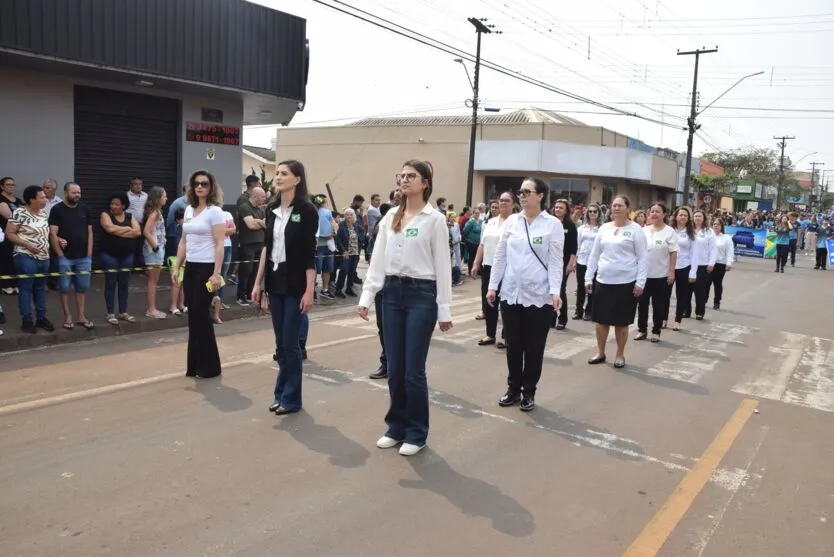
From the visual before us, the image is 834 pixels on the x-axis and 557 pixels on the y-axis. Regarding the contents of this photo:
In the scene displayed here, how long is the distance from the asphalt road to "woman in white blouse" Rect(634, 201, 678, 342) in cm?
184

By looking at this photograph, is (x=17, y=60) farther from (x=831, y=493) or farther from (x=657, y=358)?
(x=831, y=493)

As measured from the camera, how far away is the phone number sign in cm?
1463

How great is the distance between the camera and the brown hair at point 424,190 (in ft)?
16.4

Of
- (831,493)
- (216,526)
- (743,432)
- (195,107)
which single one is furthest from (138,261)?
(831,493)

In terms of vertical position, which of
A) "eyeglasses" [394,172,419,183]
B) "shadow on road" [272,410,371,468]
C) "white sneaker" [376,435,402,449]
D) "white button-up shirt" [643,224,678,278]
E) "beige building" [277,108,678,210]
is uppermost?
"beige building" [277,108,678,210]

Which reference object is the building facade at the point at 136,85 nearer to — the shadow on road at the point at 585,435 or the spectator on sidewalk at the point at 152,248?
the spectator on sidewalk at the point at 152,248

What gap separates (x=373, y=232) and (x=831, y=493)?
36.9 feet

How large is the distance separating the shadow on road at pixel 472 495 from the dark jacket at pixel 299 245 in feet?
5.67

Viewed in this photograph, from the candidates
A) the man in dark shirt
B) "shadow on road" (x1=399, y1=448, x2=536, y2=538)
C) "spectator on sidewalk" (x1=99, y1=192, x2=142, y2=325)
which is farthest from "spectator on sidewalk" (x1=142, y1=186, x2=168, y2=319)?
"shadow on road" (x1=399, y1=448, x2=536, y2=538)

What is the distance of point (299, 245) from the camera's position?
5.77 metres

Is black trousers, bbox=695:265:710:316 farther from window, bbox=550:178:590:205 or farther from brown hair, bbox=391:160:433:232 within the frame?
window, bbox=550:178:590:205

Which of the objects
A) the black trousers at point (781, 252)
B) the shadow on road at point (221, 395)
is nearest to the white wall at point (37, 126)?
the shadow on road at point (221, 395)

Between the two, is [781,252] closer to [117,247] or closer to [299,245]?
[117,247]

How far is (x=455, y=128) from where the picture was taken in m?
40.2
